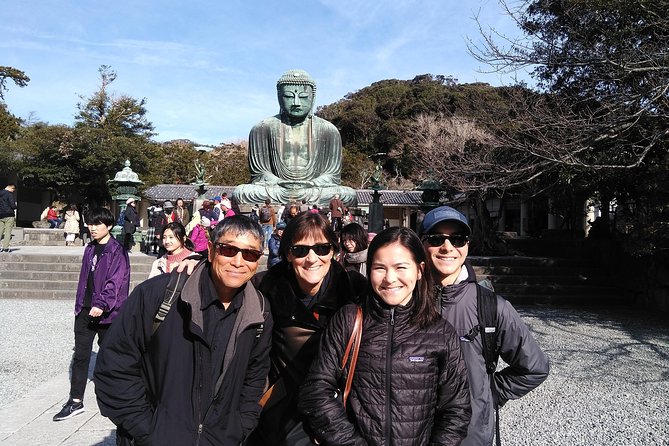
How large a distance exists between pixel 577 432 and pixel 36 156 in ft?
83.2

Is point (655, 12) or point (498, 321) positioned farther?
point (655, 12)

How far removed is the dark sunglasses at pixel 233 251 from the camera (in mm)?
1889

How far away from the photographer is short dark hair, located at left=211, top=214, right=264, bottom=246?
192cm

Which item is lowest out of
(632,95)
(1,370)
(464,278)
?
(1,370)

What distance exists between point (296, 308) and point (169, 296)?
47cm

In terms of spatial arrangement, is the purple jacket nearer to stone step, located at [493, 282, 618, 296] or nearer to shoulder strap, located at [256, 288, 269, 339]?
shoulder strap, located at [256, 288, 269, 339]

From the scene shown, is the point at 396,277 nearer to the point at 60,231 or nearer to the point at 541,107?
the point at 541,107

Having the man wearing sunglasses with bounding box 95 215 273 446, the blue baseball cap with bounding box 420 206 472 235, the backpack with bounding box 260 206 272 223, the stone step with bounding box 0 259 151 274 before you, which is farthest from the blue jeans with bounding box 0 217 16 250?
the blue baseball cap with bounding box 420 206 472 235

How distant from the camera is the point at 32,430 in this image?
3.54m

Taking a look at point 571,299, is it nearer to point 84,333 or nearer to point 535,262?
point 535,262

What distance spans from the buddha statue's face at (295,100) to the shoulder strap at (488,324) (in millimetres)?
11682

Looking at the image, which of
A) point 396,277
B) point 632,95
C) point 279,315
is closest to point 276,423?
point 279,315

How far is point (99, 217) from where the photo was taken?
3.77 meters

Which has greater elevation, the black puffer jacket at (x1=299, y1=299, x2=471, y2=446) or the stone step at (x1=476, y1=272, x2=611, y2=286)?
the black puffer jacket at (x1=299, y1=299, x2=471, y2=446)
